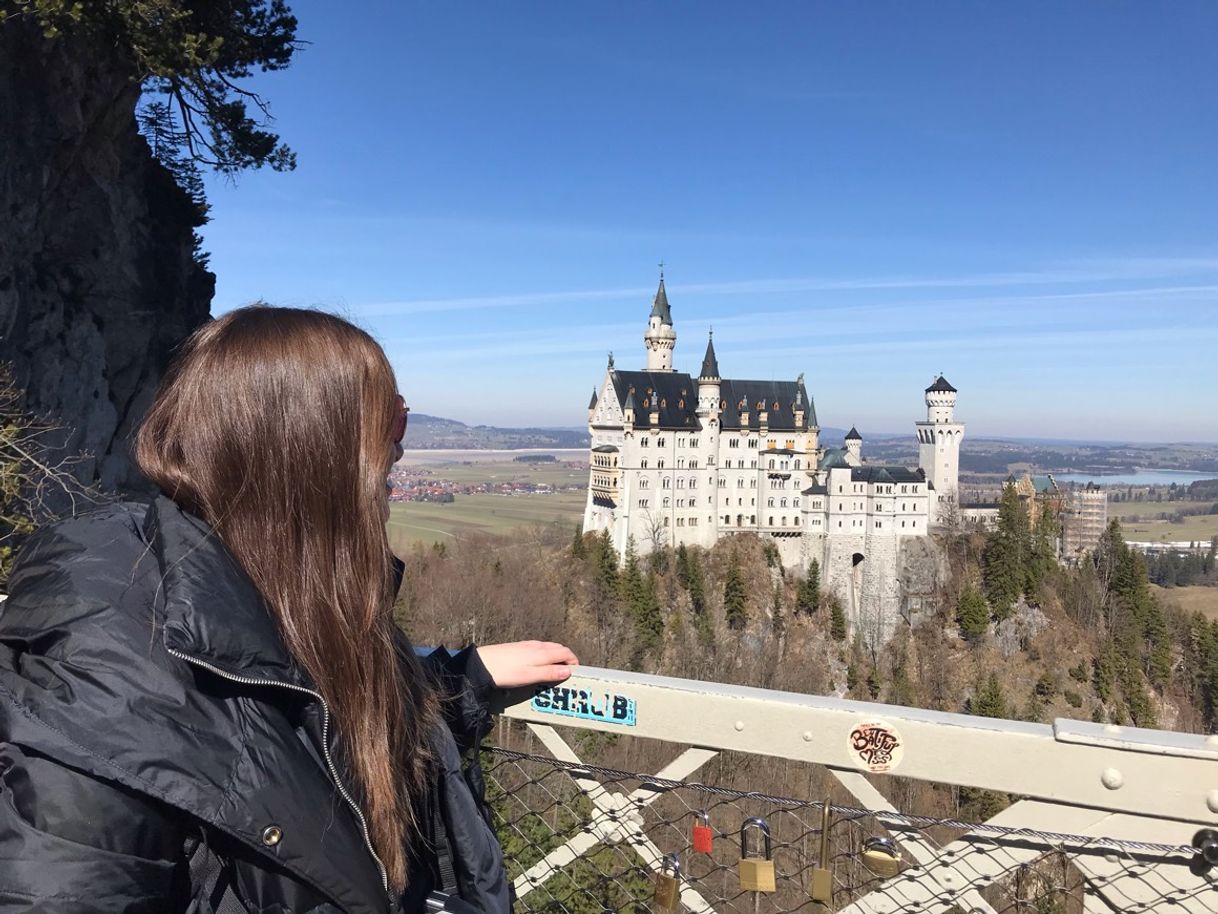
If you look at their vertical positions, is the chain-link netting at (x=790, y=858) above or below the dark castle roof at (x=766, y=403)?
below

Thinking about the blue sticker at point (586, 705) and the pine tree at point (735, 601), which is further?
the pine tree at point (735, 601)

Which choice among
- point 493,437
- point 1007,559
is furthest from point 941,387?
point 493,437

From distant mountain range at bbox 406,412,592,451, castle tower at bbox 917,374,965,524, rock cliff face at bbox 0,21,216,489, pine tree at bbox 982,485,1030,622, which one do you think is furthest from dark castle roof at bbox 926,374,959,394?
distant mountain range at bbox 406,412,592,451

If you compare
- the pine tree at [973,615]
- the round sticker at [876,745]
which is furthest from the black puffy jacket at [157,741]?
the pine tree at [973,615]

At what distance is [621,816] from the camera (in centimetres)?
244

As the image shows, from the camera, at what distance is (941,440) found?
2349 inches

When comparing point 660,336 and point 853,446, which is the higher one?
point 660,336

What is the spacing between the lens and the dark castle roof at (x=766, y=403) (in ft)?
182

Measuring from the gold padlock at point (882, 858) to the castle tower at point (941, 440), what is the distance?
194 feet

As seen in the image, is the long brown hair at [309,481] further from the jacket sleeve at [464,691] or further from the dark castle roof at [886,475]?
the dark castle roof at [886,475]

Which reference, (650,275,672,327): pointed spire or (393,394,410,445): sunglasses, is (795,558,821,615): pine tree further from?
(393,394,410,445): sunglasses

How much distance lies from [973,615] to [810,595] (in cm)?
897

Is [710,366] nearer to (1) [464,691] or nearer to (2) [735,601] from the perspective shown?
(2) [735,601]

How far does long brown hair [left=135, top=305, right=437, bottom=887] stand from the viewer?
4.84ft
